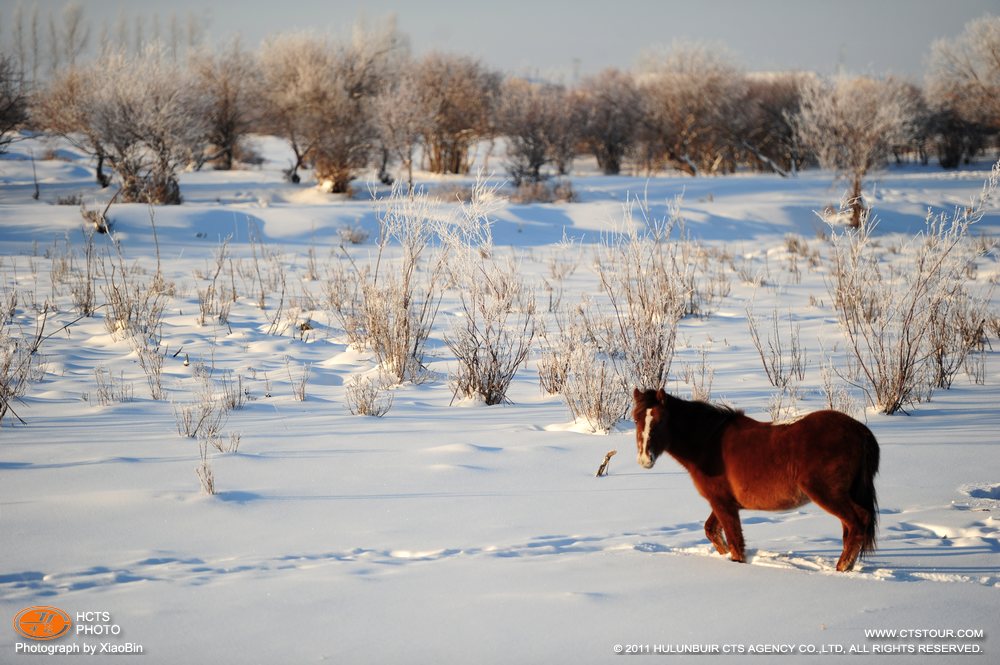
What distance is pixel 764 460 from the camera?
288 cm

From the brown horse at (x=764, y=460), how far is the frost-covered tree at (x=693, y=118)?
2926cm

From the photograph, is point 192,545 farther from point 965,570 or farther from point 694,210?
point 694,210

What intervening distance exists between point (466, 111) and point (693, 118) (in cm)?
922

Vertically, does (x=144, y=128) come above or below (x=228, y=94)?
below

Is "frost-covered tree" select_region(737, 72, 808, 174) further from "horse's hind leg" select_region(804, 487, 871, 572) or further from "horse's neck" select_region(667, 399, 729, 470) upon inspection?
"horse's hind leg" select_region(804, 487, 871, 572)

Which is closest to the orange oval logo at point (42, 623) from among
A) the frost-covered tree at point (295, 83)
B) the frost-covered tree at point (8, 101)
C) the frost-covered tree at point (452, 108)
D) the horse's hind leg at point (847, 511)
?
the horse's hind leg at point (847, 511)

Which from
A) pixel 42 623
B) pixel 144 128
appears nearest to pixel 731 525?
pixel 42 623

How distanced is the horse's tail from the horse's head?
0.67 meters

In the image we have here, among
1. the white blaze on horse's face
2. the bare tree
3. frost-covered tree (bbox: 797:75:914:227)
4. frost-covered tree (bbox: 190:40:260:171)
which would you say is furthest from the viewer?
frost-covered tree (bbox: 190:40:260:171)

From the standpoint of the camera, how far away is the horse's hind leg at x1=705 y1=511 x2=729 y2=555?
3133 millimetres

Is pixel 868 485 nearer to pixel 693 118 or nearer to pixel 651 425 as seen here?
pixel 651 425

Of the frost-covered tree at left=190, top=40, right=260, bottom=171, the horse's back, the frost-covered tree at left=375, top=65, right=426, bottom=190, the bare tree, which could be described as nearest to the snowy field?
A: the horse's back

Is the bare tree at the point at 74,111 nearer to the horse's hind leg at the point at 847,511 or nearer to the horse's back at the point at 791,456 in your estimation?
the horse's back at the point at 791,456

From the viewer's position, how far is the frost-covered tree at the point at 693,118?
31906mm
